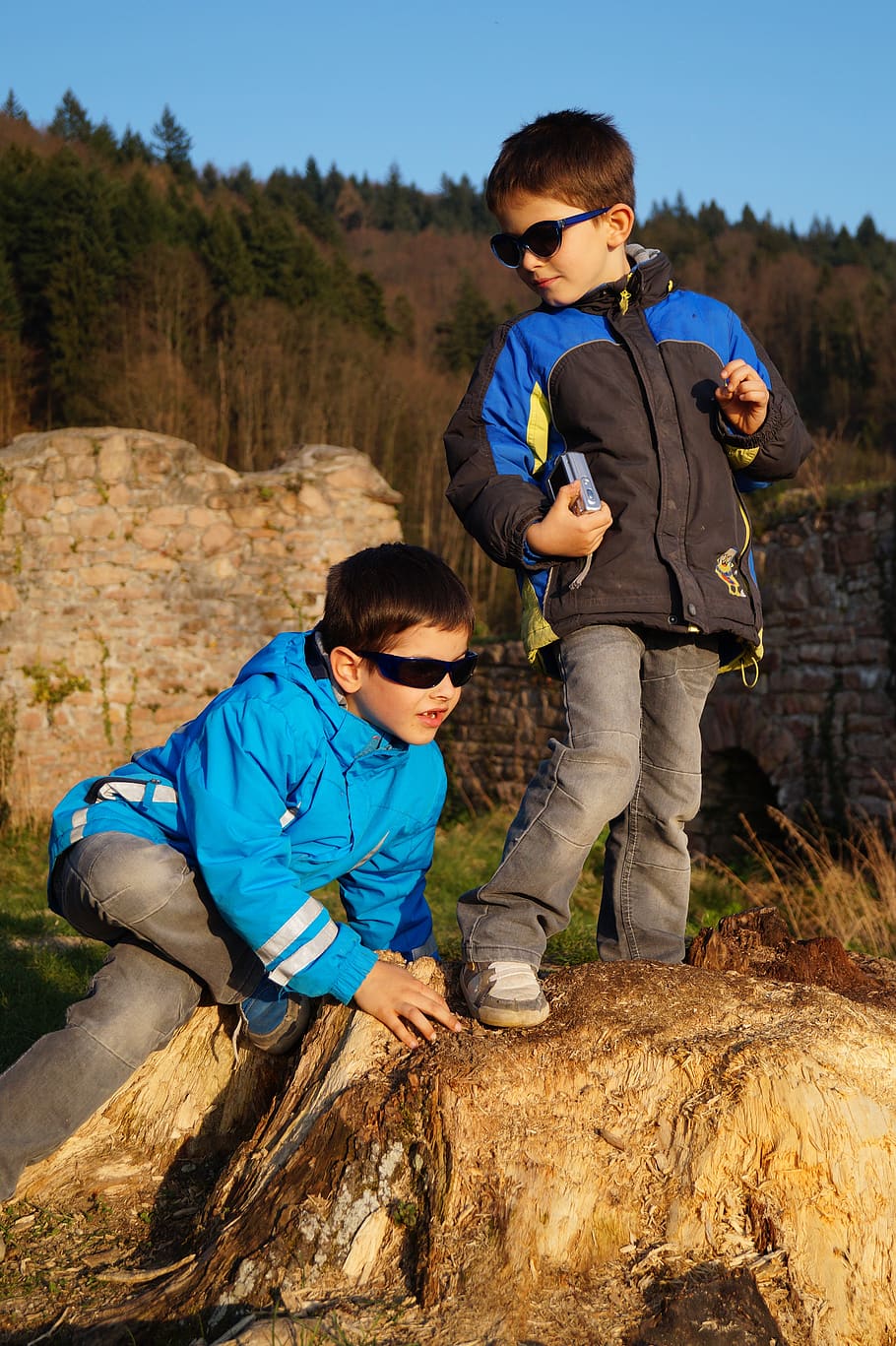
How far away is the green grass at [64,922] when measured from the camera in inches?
173

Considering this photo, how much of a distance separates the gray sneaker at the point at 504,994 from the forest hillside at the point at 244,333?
50.9 ft

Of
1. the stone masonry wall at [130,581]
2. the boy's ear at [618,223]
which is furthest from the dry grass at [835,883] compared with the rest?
the stone masonry wall at [130,581]

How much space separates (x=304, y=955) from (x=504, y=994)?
42 cm

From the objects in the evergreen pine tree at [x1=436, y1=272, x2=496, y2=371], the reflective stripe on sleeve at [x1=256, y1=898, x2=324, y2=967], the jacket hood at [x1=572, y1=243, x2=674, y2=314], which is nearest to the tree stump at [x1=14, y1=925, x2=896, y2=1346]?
the reflective stripe on sleeve at [x1=256, y1=898, x2=324, y2=967]

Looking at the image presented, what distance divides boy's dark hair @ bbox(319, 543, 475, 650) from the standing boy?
166mm

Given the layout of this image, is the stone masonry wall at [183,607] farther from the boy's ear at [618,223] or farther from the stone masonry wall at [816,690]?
the boy's ear at [618,223]

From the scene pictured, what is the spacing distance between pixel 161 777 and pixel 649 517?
1.29m

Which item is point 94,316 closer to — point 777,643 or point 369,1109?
point 777,643

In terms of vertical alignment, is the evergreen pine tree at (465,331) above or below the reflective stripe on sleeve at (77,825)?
above

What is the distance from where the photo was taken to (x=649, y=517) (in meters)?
2.63

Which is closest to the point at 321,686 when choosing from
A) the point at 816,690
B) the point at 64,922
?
the point at 64,922

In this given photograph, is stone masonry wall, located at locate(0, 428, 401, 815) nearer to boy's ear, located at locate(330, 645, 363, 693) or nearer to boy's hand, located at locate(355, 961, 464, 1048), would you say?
boy's ear, located at locate(330, 645, 363, 693)

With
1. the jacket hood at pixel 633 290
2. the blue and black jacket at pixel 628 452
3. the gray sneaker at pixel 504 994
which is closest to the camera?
the gray sneaker at pixel 504 994

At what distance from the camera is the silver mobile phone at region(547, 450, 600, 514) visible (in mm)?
2516
